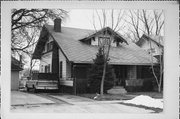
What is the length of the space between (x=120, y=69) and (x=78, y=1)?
567 centimetres

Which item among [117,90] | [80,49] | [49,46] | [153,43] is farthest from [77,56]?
[153,43]

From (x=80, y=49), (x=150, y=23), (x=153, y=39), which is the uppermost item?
(x=150, y=23)

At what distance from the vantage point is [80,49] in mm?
9148

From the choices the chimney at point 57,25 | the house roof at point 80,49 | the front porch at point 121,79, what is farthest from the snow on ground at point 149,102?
the chimney at point 57,25

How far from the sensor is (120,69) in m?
9.48

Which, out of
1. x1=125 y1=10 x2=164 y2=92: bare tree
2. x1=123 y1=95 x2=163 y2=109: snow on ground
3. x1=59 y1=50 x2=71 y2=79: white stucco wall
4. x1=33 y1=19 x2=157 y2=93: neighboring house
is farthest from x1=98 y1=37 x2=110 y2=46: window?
x1=123 y1=95 x2=163 y2=109: snow on ground

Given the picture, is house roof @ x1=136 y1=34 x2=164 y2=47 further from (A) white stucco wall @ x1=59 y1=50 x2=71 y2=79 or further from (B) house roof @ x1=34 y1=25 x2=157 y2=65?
(A) white stucco wall @ x1=59 y1=50 x2=71 y2=79

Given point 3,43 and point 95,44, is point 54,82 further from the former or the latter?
point 3,43

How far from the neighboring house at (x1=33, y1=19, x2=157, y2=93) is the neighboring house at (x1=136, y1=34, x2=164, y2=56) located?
50 centimetres

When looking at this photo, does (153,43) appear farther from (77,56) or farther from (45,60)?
(45,60)

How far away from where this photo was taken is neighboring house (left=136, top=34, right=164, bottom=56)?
9402 mm

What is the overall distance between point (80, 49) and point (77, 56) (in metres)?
0.31

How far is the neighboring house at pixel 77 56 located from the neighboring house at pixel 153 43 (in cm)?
50

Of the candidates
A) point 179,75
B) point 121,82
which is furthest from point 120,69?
point 179,75
